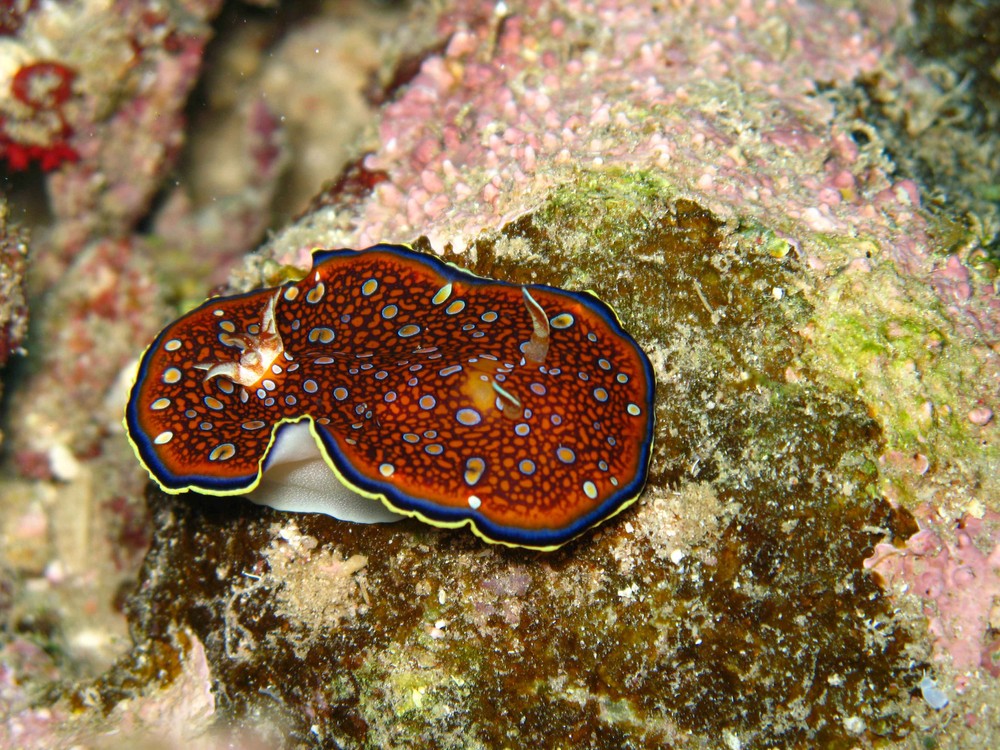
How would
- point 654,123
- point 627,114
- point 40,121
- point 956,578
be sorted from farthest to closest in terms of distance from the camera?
point 40,121
point 627,114
point 654,123
point 956,578

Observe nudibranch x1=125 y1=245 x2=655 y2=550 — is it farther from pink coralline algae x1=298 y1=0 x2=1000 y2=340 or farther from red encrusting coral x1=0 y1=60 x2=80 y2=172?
red encrusting coral x1=0 y1=60 x2=80 y2=172

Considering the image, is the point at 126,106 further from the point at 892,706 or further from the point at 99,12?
the point at 892,706

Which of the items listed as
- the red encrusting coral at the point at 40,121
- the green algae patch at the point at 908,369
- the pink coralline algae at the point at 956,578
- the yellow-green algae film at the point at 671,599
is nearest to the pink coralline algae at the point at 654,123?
the green algae patch at the point at 908,369

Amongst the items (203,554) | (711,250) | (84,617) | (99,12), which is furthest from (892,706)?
(99,12)

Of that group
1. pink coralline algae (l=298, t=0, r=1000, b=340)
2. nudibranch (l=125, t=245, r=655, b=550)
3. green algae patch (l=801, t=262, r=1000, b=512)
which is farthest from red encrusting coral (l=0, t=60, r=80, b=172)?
green algae patch (l=801, t=262, r=1000, b=512)

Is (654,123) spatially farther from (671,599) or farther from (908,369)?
(671,599)

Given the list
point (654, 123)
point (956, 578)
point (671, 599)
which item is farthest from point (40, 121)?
point (956, 578)

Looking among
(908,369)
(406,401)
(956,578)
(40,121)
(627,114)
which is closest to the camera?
(406,401)
